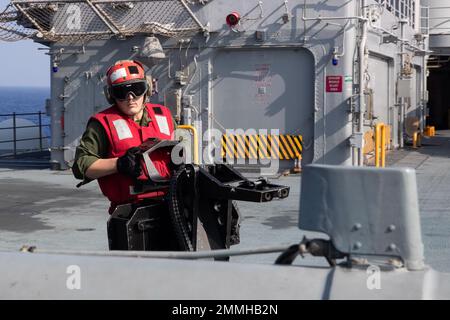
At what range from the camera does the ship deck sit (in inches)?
366

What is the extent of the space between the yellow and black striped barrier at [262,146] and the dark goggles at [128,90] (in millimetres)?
12549

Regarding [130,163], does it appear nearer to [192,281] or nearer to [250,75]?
[192,281]

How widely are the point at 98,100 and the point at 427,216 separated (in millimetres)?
8879

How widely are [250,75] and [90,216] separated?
6.41m

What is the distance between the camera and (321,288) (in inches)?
98.8

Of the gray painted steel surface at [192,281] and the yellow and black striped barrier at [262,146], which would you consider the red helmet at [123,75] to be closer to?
the gray painted steel surface at [192,281]

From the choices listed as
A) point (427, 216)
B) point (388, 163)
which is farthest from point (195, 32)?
point (427, 216)

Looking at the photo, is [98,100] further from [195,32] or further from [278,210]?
[278,210]

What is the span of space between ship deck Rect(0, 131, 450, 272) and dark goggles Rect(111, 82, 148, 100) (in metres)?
3.41

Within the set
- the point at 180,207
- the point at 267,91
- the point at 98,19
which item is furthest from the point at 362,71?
the point at 180,207
